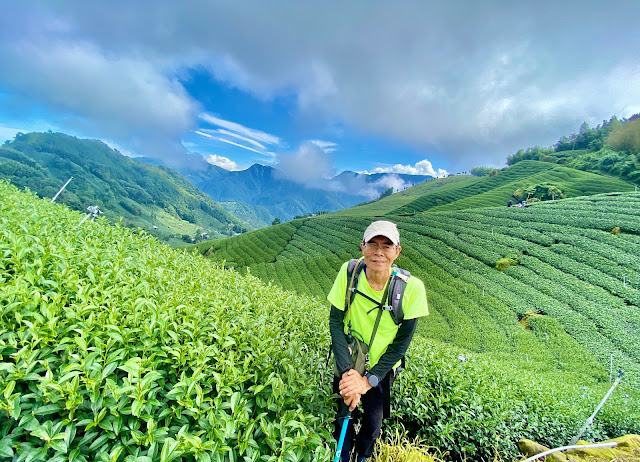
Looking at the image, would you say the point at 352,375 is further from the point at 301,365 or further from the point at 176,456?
the point at 176,456

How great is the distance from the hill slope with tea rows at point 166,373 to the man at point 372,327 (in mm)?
326

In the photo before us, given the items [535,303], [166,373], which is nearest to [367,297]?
Result: [166,373]

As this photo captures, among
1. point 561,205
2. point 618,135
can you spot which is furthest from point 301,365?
point 618,135

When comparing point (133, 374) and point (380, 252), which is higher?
point (380, 252)

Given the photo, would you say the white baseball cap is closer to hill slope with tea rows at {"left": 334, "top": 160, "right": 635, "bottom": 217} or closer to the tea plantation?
the tea plantation

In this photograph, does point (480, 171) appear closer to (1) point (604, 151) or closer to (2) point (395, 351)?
(1) point (604, 151)

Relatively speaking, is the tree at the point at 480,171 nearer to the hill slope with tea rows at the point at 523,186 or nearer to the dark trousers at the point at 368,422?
the hill slope with tea rows at the point at 523,186

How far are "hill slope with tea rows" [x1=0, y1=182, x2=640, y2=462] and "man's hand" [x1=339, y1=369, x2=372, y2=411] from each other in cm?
19

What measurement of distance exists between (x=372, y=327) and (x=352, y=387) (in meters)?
0.48

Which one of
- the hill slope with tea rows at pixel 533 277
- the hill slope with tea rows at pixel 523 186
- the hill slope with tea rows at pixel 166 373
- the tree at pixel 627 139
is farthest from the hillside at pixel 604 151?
the hill slope with tea rows at pixel 166 373

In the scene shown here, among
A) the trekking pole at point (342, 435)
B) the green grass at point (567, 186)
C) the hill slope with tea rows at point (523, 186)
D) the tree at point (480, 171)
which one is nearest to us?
the trekking pole at point (342, 435)

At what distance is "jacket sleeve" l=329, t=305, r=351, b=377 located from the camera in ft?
7.38

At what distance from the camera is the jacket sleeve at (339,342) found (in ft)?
7.38

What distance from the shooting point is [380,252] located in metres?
2.21
